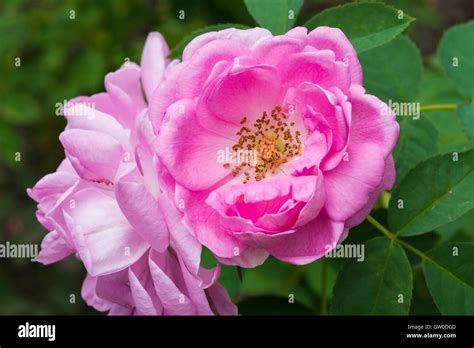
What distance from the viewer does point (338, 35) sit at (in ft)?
3.73

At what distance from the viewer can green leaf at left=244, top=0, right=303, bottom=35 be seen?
1.40 m

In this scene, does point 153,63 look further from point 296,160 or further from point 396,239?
point 396,239

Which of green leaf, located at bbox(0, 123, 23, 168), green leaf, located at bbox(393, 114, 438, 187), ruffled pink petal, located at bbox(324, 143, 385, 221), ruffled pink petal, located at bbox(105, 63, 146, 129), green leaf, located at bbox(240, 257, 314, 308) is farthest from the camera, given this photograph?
green leaf, located at bbox(0, 123, 23, 168)

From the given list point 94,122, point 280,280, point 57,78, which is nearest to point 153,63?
point 94,122

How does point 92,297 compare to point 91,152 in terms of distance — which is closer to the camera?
point 91,152

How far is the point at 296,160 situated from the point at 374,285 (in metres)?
0.27

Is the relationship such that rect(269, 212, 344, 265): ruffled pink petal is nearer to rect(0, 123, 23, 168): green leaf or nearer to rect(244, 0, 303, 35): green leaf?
rect(244, 0, 303, 35): green leaf

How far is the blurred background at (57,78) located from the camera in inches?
111

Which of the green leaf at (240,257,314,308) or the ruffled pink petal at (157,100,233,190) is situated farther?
the green leaf at (240,257,314,308)

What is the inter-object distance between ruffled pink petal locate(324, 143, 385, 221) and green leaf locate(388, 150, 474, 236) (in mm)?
221

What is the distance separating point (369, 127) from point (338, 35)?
155 millimetres

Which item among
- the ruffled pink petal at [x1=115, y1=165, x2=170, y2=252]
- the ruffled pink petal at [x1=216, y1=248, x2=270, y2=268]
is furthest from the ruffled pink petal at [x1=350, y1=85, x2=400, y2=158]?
the ruffled pink petal at [x1=115, y1=165, x2=170, y2=252]

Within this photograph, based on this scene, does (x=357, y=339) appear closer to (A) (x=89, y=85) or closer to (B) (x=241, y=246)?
(B) (x=241, y=246)

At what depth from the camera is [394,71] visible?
158 centimetres
